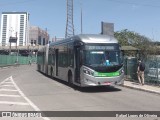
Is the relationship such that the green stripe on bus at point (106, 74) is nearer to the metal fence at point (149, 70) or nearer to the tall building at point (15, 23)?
the metal fence at point (149, 70)

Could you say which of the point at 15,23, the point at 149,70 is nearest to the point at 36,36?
the point at 15,23

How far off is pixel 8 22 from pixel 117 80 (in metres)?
127

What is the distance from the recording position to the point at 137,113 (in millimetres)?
10609

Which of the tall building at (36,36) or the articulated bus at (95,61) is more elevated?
the tall building at (36,36)

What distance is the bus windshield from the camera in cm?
1720

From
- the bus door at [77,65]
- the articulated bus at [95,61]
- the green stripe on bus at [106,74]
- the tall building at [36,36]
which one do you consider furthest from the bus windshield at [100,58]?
the tall building at [36,36]

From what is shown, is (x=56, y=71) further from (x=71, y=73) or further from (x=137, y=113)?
(x=137, y=113)

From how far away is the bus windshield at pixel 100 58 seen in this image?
56.4 feet

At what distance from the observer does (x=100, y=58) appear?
17.5 meters

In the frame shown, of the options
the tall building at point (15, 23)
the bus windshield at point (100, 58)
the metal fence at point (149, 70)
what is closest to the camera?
the bus windshield at point (100, 58)

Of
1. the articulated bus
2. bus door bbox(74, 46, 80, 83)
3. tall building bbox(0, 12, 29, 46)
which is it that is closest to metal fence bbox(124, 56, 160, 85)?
the articulated bus

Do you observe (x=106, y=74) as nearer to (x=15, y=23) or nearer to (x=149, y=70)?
(x=149, y=70)

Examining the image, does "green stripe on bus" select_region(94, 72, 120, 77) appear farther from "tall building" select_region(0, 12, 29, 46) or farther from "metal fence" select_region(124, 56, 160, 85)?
"tall building" select_region(0, 12, 29, 46)

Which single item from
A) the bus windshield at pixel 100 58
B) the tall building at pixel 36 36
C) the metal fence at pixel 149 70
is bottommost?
the metal fence at pixel 149 70
